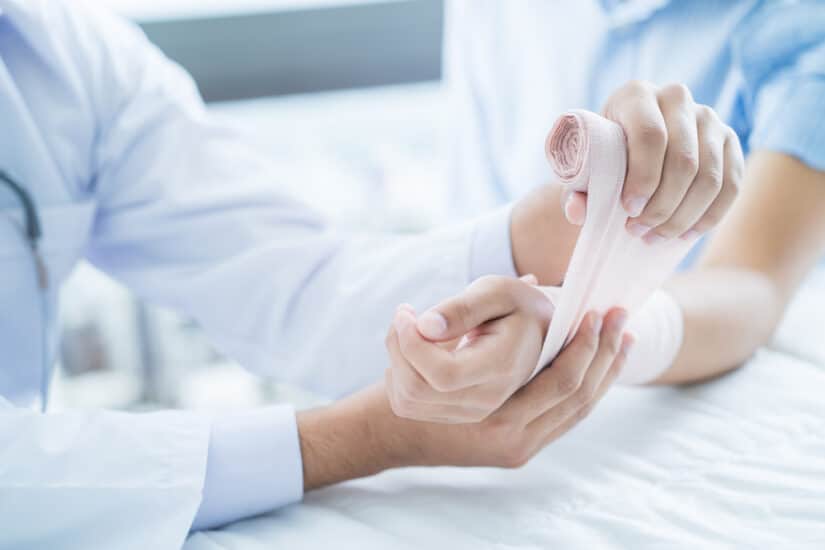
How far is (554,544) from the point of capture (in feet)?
1.83

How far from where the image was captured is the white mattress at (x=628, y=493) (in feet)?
1.84

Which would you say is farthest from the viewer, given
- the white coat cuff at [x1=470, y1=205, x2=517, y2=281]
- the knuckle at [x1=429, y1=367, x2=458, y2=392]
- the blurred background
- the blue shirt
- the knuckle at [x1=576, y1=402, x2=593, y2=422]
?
the blurred background

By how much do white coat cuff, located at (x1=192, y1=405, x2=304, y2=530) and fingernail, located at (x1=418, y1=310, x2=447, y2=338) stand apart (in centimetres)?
17

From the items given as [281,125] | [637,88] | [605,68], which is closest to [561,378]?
[637,88]

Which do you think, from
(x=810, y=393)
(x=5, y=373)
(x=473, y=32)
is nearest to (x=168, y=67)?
(x=5, y=373)

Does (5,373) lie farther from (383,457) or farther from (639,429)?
(639,429)

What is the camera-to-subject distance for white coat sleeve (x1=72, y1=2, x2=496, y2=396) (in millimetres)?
795

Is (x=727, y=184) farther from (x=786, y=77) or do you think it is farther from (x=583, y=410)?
(x=786, y=77)

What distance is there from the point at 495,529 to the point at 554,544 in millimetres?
42

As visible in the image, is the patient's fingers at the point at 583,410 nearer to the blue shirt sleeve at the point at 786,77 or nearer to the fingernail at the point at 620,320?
the fingernail at the point at 620,320

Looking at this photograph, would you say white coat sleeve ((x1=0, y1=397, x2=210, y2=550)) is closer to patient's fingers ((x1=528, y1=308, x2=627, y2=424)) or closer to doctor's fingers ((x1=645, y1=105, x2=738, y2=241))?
patient's fingers ((x1=528, y1=308, x2=627, y2=424))

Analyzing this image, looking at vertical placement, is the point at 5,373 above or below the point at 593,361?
below

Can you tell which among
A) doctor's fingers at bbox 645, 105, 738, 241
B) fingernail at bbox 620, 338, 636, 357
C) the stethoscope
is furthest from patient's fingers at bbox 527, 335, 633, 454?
the stethoscope

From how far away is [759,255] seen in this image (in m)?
0.81
